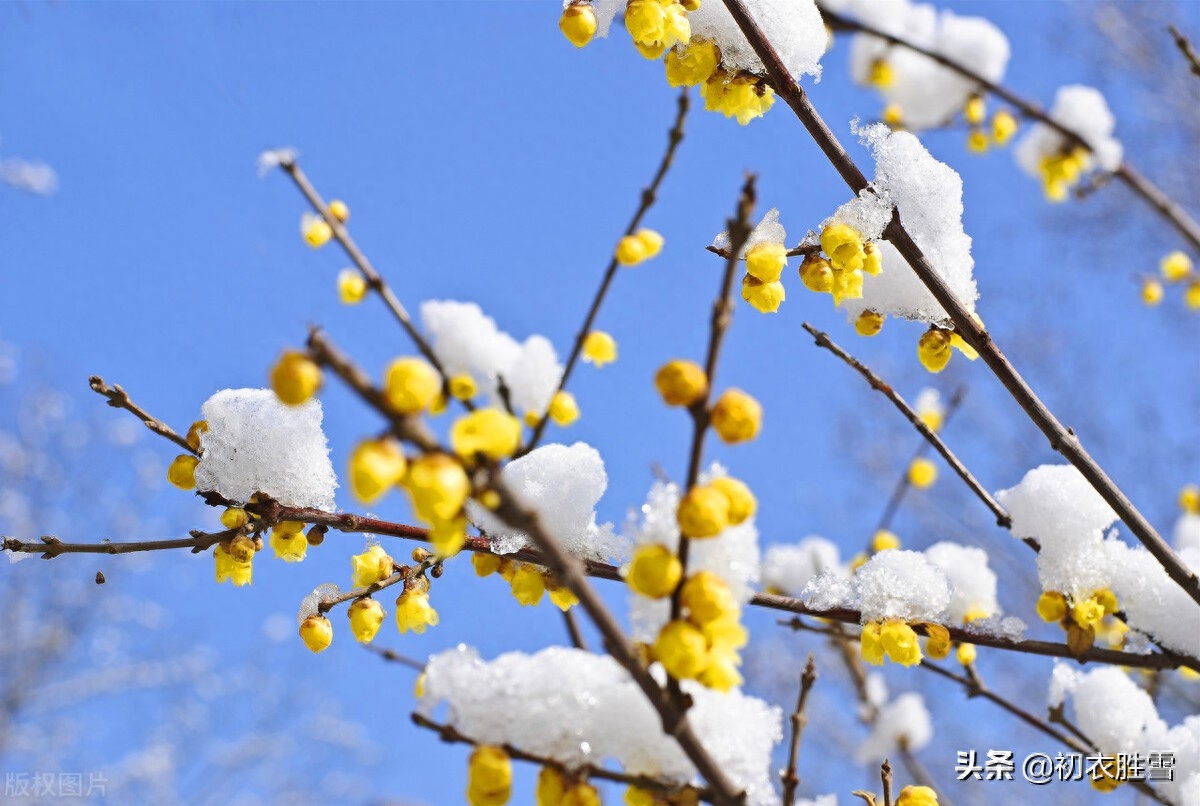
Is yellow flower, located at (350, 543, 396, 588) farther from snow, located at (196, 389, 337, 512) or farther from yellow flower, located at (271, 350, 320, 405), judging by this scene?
yellow flower, located at (271, 350, 320, 405)

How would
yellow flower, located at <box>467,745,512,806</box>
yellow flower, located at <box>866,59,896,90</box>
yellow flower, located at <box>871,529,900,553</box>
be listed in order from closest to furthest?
1. yellow flower, located at <box>467,745,512,806</box>
2. yellow flower, located at <box>871,529,900,553</box>
3. yellow flower, located at <box>866,59,896,90</box>

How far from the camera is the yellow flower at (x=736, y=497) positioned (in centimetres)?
96

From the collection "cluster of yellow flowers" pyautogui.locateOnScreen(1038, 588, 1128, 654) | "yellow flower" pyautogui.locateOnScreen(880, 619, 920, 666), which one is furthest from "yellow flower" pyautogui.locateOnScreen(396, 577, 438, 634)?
"cluster of yellow flowers" pyautogui.locateOnScreen(1038, 588, 1128, 654)

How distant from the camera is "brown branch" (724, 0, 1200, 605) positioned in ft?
5.46

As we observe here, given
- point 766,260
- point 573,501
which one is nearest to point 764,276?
point 766,260

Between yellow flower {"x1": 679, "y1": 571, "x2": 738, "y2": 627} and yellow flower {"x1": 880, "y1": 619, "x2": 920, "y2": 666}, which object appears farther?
yellow flower {"x1": 880, "y1": 619, "x2": 920, "y2": 666}

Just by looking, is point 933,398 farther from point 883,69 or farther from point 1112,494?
point 1112,494

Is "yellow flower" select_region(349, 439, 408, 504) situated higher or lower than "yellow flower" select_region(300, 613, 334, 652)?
lower

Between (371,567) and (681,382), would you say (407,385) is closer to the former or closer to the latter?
(681,382)

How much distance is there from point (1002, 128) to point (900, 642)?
4.12 m

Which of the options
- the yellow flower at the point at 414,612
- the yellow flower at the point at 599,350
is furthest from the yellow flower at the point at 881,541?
the yellow flower at the point at 414,612

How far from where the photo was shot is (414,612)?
1.79m

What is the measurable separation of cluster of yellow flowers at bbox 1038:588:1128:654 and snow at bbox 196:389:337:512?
1607 millimetres

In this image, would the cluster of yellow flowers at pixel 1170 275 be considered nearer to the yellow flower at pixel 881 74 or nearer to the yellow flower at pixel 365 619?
the yellow flower at pixel 881 74
